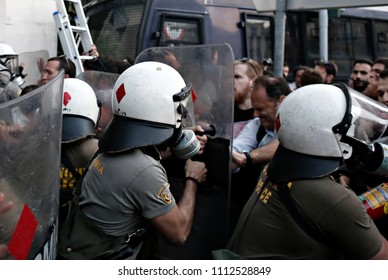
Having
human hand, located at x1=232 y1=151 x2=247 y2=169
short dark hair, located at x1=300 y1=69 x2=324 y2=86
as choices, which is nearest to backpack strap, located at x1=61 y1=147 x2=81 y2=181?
human hand, located at x1=232 y1=151 x2=247 y2=169

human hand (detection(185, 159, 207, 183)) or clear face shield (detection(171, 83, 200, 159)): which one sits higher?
clear face shield (detection(171, 83, 200, 159))

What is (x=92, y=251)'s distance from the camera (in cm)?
235

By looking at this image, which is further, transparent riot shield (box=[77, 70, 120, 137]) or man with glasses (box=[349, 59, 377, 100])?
man with glasses (box=[349, 59, 377, 100])

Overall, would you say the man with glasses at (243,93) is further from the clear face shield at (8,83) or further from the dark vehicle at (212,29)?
the dark vehicle at (212,29)

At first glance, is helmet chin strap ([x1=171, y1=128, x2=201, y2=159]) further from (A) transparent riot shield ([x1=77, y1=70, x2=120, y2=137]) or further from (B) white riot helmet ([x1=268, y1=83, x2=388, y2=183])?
(A) transparent riot shield ([x1=77, y1=70, x2=120, y2=137])

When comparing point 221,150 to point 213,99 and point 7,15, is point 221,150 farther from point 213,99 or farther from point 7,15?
point 7,15

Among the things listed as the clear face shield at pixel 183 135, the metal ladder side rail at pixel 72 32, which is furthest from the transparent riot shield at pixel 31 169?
the metal ladder side rail at pixel 72 32

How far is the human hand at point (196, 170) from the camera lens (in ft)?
8.82

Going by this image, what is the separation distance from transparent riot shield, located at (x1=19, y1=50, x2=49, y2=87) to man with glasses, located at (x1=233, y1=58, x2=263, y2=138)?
1.84 metres

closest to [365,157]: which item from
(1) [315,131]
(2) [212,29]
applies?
(1) [315,131]

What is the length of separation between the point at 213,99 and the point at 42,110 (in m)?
1.36

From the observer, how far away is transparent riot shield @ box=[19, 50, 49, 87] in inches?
203

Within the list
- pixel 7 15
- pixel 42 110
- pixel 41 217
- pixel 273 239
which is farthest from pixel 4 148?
pixel 7 15

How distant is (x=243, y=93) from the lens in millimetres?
4094
